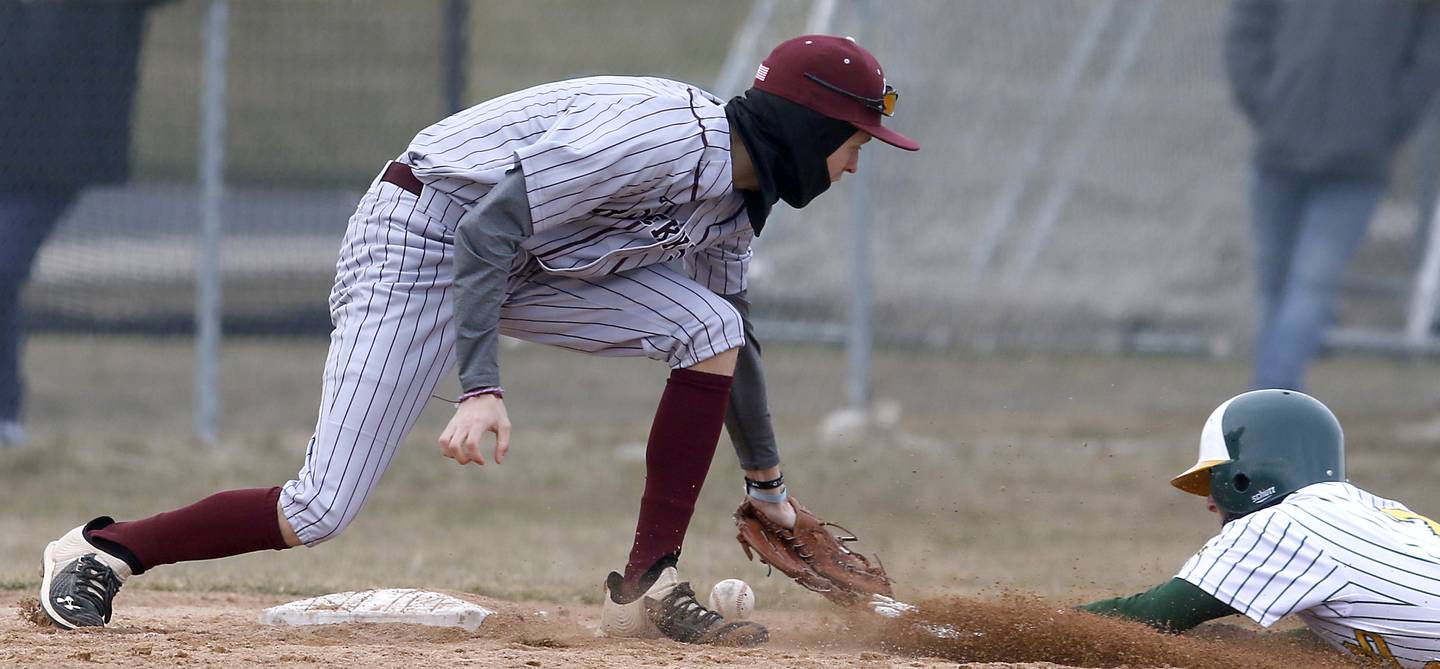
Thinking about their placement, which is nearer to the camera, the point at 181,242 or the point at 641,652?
the point at 641,652

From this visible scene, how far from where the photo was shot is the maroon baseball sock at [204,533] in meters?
3.92

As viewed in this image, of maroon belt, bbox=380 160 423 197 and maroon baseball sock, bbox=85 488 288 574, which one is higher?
maroon belt, bbox=380 160 423 197

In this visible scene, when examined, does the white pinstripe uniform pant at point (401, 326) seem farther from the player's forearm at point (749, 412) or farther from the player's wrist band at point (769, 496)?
the player's wrist band at point (769, 496)

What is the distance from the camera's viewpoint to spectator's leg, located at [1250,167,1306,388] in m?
8.68

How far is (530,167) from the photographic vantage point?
3670 millimetres

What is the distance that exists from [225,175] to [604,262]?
223 inches

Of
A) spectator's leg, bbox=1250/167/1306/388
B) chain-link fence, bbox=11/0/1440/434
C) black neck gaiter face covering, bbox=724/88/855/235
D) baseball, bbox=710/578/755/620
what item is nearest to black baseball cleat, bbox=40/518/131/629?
baseball, bbox=710/578/755/620

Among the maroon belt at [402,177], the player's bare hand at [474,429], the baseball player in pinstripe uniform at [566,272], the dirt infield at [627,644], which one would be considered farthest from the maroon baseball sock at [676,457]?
the maroon belt at [402,177]

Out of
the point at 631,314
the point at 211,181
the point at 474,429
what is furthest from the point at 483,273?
the point at 211,181

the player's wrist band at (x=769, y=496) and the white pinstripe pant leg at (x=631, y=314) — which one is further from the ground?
the white pinstripe pant leg at (x=631, y=314)

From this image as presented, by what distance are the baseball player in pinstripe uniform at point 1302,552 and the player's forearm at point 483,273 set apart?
63.2 inches

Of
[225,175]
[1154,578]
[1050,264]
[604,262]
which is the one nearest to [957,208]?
[1050,264]

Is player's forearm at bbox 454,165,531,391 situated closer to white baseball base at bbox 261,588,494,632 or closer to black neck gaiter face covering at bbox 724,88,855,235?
black neck gaiter face covering at bbox 724,88,855,235

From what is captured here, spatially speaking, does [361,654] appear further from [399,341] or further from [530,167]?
[530,167]
